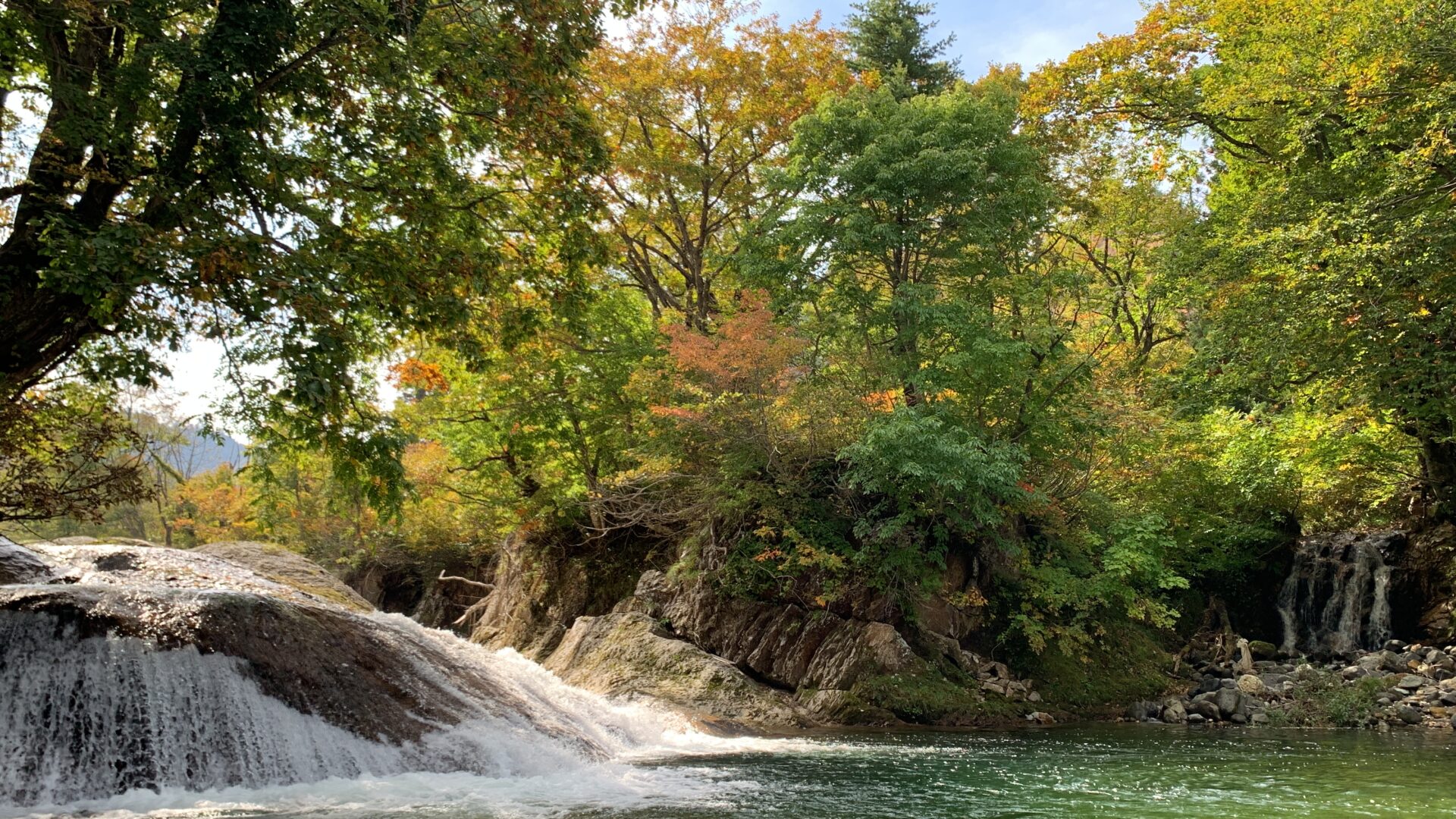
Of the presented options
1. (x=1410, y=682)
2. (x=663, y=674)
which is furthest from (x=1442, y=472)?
(x=663, y=674)

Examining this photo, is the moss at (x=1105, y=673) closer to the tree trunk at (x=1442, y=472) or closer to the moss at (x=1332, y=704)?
the moss at (x=1332, y=704)

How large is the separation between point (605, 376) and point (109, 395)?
1041 centimetres

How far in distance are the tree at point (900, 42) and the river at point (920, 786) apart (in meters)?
23.4

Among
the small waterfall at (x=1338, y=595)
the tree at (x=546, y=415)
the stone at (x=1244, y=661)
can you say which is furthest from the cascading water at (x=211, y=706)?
the small waterfall at (x=1338, y=595)

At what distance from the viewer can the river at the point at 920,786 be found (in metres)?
7.09

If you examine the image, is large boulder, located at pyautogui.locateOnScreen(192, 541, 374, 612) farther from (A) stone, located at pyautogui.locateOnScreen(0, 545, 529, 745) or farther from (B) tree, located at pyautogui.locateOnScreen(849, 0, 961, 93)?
(B) tree, located at pyautogui.locateOnScreen(849, 0, 961, 93)

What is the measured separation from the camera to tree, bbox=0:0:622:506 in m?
6.70

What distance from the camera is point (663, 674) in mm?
15625

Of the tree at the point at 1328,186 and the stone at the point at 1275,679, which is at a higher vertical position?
the tree at the point at 1328,186

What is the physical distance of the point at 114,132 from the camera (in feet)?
22.6

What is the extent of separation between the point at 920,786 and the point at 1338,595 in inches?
553

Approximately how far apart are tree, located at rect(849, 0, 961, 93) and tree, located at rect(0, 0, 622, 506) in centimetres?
2261

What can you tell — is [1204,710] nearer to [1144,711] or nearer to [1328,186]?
[1144,711]

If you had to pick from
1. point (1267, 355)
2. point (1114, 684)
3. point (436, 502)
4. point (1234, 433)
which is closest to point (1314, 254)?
point (1267, 355)
